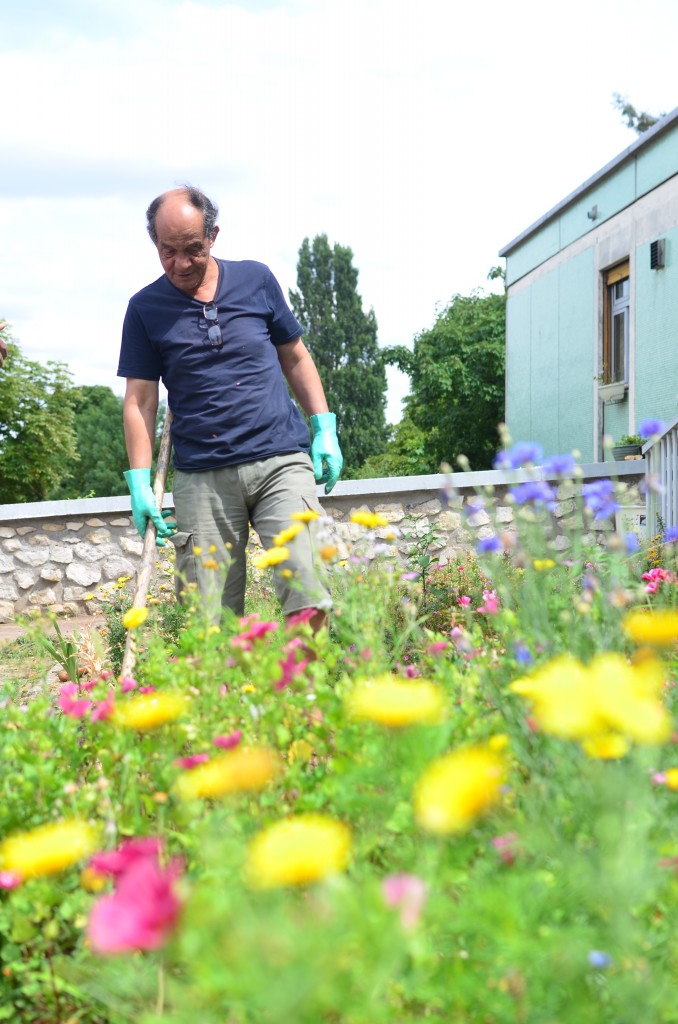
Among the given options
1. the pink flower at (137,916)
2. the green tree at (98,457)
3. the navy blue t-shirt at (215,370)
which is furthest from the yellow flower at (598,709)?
the green tree at (98,457)

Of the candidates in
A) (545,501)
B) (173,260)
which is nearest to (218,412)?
(173,260)

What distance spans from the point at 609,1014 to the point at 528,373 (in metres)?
14.8

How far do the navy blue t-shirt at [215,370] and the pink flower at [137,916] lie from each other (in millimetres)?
2332

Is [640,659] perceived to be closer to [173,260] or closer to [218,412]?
[218,412]

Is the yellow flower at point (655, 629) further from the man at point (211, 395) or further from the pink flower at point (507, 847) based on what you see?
the man at point (211, 395)

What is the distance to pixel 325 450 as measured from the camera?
3.62 m

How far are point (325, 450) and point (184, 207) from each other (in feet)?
3.38

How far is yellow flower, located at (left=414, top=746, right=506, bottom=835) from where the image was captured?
895 mm

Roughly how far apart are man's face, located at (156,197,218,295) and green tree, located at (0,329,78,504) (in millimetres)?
28303

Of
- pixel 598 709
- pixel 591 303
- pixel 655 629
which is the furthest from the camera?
pixel 591 303

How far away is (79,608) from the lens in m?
7.36

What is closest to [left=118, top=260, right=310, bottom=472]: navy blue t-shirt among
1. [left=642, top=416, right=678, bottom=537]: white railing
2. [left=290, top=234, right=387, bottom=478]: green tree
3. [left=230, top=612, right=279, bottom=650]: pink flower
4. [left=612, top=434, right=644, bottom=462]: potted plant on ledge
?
[left=230, top=612, right=279, bottom=650]: pink flower

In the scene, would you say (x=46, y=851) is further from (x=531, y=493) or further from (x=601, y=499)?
(x=601, y=499)

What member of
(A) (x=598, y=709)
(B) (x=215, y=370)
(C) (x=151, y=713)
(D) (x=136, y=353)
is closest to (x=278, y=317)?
(B) (x=215, y=370)
